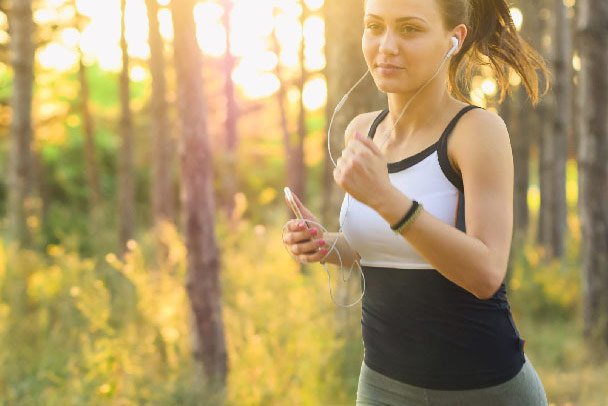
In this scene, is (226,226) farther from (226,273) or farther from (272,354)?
(272,354)

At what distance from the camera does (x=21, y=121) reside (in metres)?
9.03

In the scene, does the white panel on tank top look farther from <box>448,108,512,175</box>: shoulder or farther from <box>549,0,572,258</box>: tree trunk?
<box>549,0,572,258</box>: tree trunk

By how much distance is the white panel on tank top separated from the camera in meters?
1.88


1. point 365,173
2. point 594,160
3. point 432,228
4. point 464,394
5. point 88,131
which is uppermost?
point 88,131

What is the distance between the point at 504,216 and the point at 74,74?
2388 centimetres

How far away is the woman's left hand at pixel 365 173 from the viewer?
1.66m

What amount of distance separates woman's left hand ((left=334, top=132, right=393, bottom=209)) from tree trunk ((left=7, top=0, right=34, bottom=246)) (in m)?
8.09

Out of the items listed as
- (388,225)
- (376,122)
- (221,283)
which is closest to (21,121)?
(221,283)

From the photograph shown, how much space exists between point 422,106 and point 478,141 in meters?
0.31

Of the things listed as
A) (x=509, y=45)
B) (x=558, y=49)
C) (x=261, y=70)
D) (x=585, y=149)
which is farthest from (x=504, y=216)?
(x=261, y=70)

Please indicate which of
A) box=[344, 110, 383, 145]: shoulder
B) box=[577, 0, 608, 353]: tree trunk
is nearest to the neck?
box=[344, 110, 383, 145]: shoulder

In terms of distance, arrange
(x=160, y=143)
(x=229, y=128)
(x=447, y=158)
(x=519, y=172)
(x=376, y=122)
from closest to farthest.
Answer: (x=447, y=158), (x=376, y=122), (x=519, y=172), (x=160, y=143), (x=229, y=128)

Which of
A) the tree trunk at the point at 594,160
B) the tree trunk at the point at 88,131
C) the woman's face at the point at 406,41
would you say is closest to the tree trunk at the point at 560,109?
the tree trunk at the point at 594,160

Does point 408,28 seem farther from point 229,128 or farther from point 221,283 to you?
point 229,128
